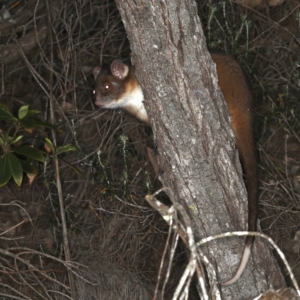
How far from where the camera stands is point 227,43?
5062mm

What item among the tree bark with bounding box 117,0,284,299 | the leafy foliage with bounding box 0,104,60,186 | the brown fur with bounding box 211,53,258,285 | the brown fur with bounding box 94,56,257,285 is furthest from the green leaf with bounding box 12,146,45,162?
the brown fur with bounding box 211,53,258,285

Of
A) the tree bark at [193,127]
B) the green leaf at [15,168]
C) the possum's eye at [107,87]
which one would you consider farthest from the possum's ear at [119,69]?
the tree bark at [193,127]

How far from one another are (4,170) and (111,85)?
1162 millimetres

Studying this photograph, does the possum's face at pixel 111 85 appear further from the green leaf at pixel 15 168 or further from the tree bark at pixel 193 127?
the tree bark at pixel 193 127

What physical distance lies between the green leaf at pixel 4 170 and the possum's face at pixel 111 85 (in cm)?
102

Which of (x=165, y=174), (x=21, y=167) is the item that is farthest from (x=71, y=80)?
(x=165, y=174)

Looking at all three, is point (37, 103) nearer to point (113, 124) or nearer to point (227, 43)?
point (113, 124)

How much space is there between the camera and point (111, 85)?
4668 millimetres

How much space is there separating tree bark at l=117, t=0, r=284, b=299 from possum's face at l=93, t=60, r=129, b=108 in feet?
4.23

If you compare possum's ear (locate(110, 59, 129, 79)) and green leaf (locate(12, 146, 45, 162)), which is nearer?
green leaf (locate(12, 146, 45, 162))

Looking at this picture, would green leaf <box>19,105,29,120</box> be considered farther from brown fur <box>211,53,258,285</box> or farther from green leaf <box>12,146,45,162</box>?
brown fur <box>211,53,258,285</box>

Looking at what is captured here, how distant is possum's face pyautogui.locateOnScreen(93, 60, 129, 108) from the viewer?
4551 mm

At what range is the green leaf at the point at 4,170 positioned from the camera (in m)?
3.76

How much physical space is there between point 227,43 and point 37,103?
178 centimetres
